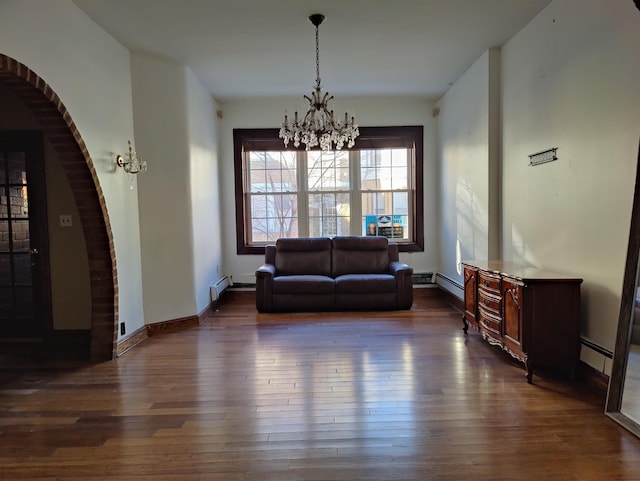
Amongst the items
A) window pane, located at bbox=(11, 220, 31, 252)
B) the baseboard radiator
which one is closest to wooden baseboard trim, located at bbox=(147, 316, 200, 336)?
the baseboard radiator

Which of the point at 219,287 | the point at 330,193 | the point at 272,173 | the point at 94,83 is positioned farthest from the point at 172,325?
the point at 330,193

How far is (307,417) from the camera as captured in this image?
105 inches

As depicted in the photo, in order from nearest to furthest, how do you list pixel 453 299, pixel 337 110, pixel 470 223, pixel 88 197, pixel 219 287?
pixel 88 197, pixel 470 223, pixel 453 299, pixel 219 287, pixel 337 110

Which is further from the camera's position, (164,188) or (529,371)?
(164,188)

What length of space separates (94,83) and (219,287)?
3.31 m

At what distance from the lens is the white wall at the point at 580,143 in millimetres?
2740

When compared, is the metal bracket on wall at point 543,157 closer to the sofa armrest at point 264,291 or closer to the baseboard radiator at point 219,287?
the sofa armrest at point 264,291

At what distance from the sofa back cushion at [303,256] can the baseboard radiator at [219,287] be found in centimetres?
91

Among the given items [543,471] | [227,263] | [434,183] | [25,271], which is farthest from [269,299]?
[543,471]

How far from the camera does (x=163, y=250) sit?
471cm

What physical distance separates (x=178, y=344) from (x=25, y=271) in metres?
1.77

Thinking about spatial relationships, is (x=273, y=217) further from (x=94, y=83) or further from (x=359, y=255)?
(x=94, y=83)

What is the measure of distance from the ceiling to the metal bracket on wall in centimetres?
124

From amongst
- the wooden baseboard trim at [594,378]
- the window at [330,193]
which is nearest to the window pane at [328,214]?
the window at [330,193]
